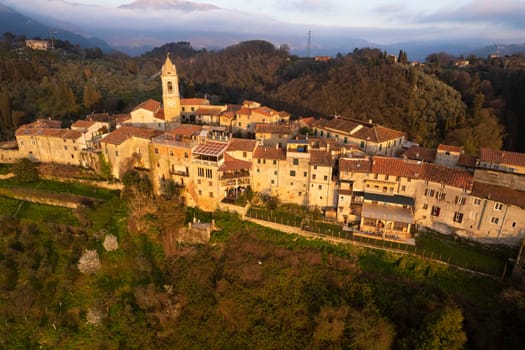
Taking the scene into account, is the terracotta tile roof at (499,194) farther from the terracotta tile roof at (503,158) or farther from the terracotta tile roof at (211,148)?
the terracotta tile roof at (211,148)

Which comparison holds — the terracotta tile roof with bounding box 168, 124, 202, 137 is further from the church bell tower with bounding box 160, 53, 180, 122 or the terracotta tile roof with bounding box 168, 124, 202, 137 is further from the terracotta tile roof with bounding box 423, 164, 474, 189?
the terracotta tile roof with bounding box 423, 164, 474, 189

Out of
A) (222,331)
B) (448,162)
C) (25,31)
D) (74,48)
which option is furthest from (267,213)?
(25,31)

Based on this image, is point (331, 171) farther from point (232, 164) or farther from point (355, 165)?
point (232, 164)

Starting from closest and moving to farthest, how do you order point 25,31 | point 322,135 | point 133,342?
point 133,342 < point 322,135 < point 25,31

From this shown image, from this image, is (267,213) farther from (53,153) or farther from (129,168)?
(53,153)

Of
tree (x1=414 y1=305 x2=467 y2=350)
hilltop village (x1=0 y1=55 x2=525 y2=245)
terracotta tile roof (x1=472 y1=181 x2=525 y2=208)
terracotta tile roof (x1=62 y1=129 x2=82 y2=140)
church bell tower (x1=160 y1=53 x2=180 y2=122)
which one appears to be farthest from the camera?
church bell tower (x1=160 y1=53 x2=180 y2=122)

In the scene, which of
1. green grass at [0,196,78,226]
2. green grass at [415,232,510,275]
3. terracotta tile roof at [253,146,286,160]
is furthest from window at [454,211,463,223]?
green grass at [0,196,78,226]
